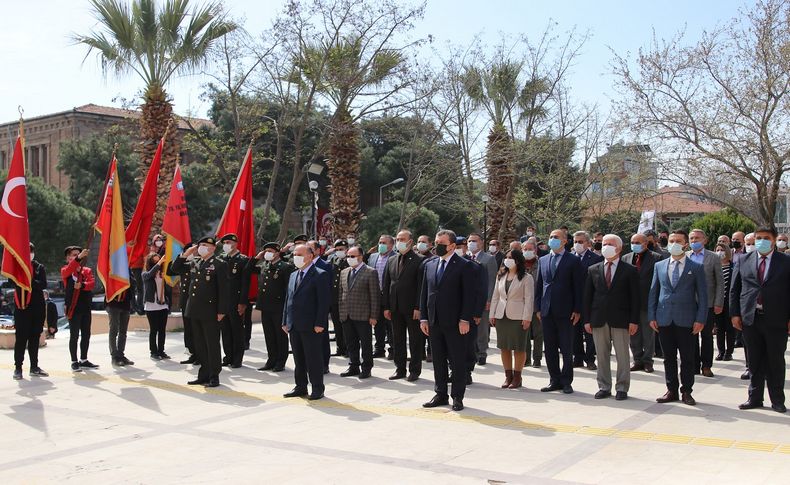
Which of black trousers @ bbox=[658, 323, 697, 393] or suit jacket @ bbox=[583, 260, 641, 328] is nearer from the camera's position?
black trousers @ bbox=[658, 323, 697, 393]

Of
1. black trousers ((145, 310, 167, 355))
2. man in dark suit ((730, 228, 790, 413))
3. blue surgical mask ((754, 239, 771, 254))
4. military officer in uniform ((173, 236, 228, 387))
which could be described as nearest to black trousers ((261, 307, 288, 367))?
military officer in uniform ((173, 236, 228, 387))

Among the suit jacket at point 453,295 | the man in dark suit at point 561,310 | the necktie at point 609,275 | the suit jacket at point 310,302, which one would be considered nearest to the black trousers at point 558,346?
the man in dark suit at point 561,310

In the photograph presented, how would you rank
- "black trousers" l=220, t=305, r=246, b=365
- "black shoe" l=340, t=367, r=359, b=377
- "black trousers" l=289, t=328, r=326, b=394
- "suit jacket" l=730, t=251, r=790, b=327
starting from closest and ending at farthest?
1. "suit jacket" l=730, t=251, r=790, b=327
2. "black trousers" l=289, t=328, r=326, b=394
3. "black shoe" l=340, t=367, r=359, b=377
4. "black trousers" l=220, t=305, r=246, b=365

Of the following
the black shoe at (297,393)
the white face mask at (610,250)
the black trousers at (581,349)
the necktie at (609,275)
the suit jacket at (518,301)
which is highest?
the white face mask at (610,250)

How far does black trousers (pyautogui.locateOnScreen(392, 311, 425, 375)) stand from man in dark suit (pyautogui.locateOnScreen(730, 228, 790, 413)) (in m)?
3.99

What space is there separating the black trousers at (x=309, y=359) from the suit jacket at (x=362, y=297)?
1.60 meters

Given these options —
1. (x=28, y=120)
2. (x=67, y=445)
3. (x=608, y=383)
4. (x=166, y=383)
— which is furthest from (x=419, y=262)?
(x=28, y=120)

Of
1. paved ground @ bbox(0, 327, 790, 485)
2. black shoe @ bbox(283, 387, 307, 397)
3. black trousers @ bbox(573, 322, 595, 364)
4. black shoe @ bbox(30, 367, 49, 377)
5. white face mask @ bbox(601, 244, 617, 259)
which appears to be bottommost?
paved ground @ bbox(0, 327, 790, 485)

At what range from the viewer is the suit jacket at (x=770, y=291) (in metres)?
9.09

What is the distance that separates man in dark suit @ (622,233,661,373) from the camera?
37.8ft

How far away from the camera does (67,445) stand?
306 inches

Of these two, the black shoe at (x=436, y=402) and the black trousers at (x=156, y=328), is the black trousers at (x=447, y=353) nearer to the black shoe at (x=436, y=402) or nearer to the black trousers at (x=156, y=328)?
the black shoe at (x=436, y=402)

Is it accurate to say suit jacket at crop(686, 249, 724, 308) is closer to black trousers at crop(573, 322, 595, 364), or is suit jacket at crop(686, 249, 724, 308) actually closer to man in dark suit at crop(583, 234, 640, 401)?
man in dark suit at crop(583, 234, 640, 401)

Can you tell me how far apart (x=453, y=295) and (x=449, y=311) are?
0.60ft
